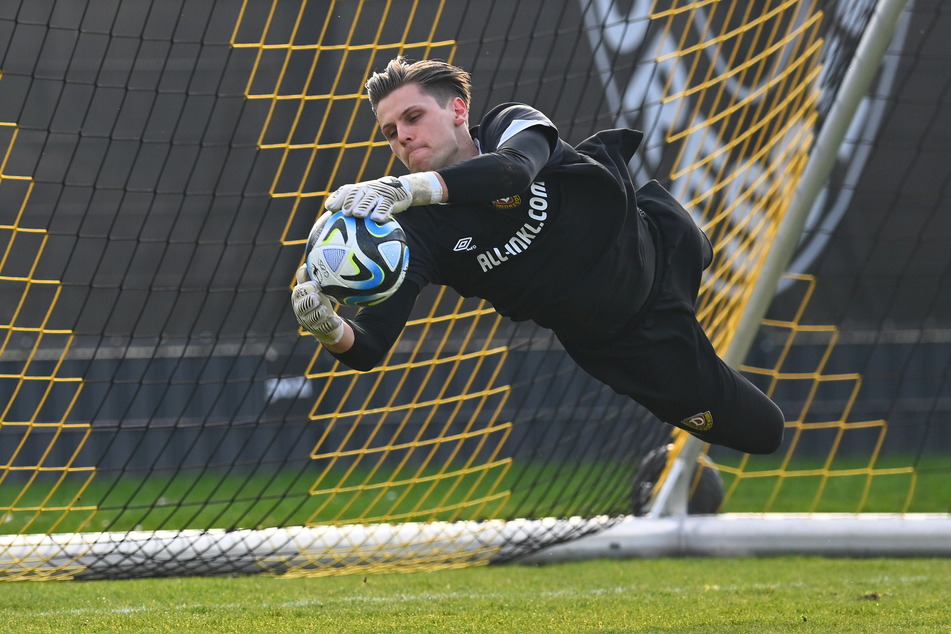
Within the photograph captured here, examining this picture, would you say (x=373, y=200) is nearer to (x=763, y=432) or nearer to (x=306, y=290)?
(x=306, y=290)

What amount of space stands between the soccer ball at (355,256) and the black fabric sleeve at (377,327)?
215mm

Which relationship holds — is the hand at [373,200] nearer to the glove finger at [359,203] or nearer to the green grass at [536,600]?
the glove finger at [359,203]

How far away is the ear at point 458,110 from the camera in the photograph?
327cm

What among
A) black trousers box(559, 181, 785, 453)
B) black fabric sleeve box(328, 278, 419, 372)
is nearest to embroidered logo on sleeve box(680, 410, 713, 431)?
black trousers box(559, 181, 785, 453)

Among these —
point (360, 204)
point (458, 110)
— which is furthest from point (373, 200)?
point (458, 110)

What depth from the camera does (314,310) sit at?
8.91 feet

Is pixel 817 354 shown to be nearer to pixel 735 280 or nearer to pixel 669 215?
pixel 735 280

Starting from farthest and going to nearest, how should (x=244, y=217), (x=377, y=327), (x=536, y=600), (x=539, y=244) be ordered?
(x=244, y=217)
(x=536, y=600)
(x=539, y=244)
(x=377, y=327)

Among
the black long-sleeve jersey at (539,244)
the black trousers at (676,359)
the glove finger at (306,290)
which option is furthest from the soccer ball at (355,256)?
the black trousers at (676,359)

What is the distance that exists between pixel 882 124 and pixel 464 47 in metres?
3.17

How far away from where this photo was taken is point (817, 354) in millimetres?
8891

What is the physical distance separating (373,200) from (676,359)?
1.46 meters

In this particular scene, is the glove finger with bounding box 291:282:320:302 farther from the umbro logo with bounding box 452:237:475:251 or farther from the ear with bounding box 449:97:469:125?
the ear with bounding box 449:97:469:125

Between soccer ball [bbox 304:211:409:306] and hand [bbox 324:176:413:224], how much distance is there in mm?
48
